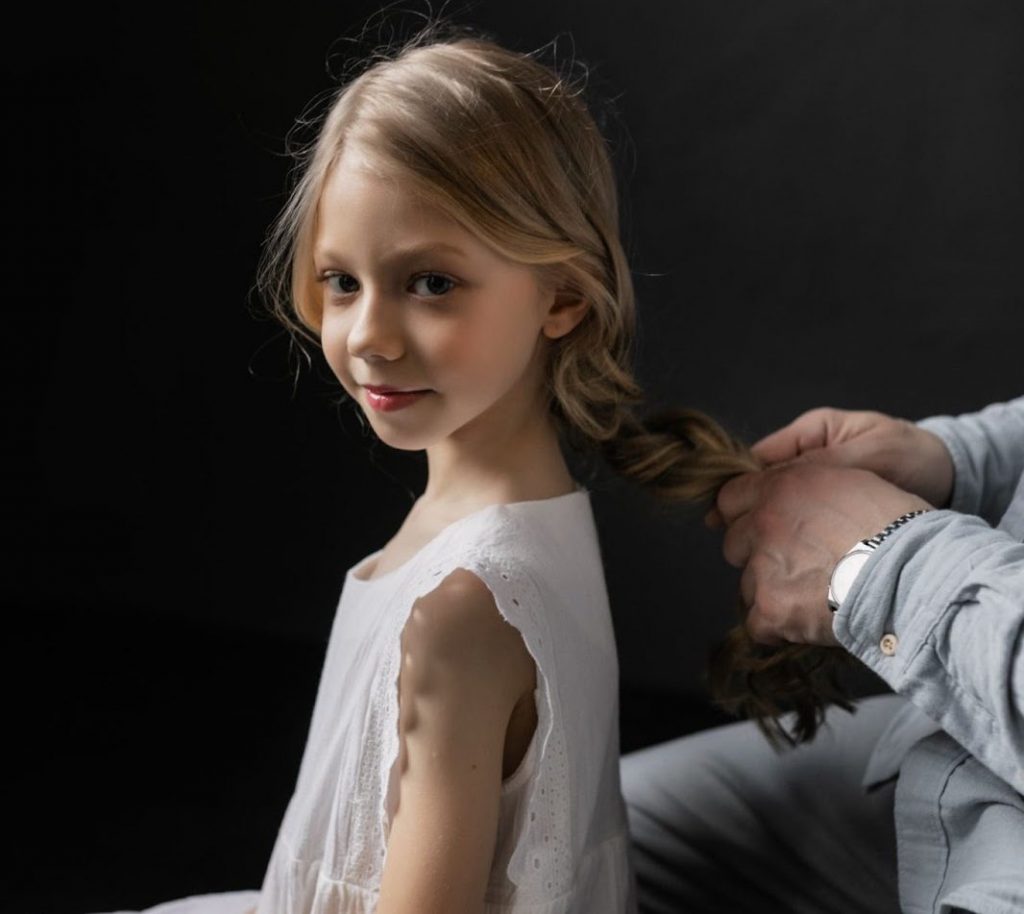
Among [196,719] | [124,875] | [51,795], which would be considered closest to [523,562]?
[124,875]

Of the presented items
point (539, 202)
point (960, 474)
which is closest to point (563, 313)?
point (539, 202)

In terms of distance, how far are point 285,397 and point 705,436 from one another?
1.62 meters

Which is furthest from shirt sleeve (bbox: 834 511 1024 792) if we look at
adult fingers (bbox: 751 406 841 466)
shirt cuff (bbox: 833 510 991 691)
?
adult fingers (bbox: 751 406 841 466)

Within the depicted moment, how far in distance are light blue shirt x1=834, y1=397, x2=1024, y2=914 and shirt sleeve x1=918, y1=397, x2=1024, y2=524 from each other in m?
0.34

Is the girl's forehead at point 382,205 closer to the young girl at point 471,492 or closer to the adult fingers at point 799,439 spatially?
the young girl at point 471,492

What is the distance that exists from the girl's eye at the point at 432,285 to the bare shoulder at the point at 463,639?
23cm

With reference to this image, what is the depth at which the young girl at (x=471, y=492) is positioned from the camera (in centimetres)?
123

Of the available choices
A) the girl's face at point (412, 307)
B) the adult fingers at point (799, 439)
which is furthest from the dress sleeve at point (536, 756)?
the adult fingers at point (799, 439)

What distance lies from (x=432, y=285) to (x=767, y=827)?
734 millimetres

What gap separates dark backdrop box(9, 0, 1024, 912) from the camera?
103 inches

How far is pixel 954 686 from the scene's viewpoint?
47.3 inches

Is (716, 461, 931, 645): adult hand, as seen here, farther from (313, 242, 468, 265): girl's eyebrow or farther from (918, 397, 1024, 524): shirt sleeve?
(313, 242, 468, 265): girl's eyebrow

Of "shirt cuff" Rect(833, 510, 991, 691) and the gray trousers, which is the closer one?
"shirt cuff" Rect(833, 510, 991, 691)

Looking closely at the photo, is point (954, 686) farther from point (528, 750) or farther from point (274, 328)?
point (274, 328)
